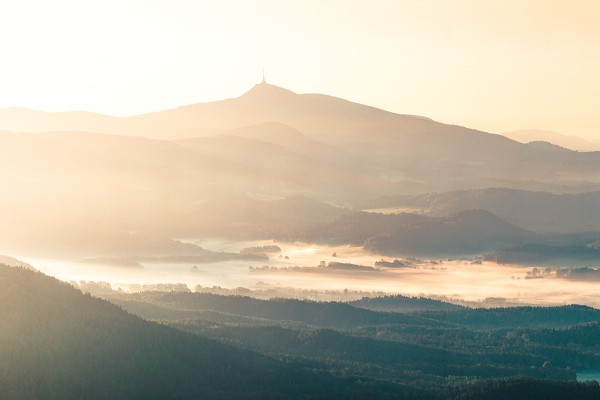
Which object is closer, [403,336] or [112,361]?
[112,361]

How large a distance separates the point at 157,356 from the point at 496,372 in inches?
1523

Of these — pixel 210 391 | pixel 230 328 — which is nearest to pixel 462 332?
pixel 230 328

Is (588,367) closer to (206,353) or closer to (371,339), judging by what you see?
(371,339)

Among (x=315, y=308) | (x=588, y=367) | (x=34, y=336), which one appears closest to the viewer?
(x=34, y=336)

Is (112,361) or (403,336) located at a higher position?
(403,336)

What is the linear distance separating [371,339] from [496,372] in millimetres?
13349

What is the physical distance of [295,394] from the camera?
9962cm

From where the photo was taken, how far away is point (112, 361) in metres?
98.3

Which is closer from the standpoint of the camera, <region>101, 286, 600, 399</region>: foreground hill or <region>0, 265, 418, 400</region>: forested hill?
<region>0, 265, 418, 400</region>: forested hill

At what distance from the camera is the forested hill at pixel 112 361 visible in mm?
Answer: 93875

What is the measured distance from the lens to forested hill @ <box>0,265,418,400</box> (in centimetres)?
9388

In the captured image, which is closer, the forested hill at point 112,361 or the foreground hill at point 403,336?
the forested hill at point 112,361

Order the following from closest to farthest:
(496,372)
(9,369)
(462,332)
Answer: (9,369) → (496,372) → (462,332)

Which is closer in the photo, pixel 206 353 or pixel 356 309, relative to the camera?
pixel 206 353
